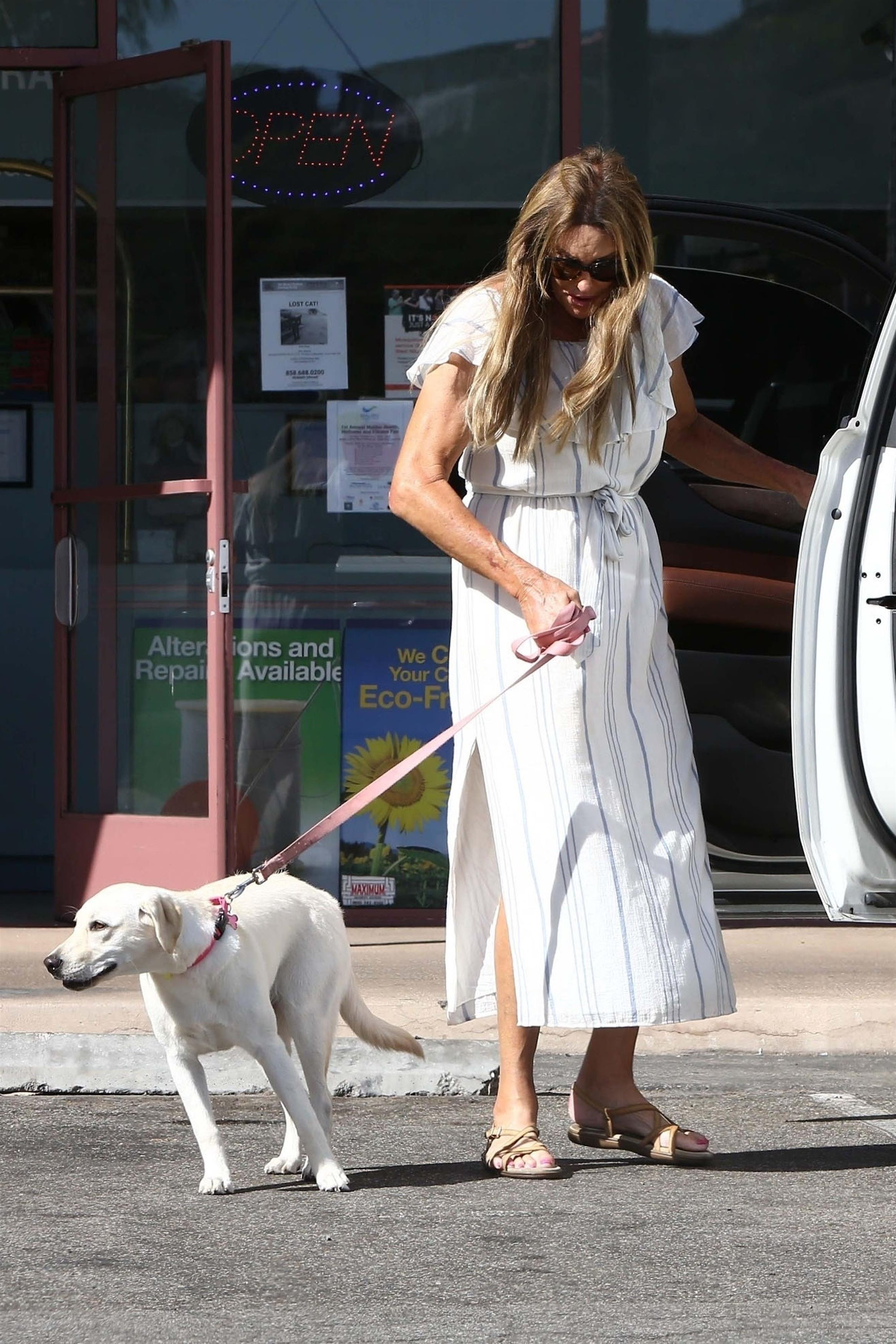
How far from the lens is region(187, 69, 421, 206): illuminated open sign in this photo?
640cm

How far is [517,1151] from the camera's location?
3.63 metres

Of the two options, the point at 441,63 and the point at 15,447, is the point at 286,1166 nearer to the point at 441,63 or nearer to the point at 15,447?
the point at 441,63

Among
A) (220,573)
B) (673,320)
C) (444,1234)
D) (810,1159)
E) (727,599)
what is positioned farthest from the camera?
(727,599)

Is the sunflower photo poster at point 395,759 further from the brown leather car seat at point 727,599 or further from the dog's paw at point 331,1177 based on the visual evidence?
the dog's paw at point 331,1177

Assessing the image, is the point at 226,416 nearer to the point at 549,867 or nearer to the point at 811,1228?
the point at 549,867

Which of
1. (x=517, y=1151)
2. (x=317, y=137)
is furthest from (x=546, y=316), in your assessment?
(x=317, y=137)

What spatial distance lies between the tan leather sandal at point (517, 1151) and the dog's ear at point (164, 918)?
74cm

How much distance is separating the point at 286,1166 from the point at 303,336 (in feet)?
11.3

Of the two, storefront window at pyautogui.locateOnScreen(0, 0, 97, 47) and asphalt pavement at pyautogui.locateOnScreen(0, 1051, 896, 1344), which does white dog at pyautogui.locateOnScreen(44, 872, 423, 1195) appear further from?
storefront window at pyautogui.locateOnScreen(0, 0, 97, 47)

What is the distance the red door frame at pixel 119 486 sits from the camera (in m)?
5.97

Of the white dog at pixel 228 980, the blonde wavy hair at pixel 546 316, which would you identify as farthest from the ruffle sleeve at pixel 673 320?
the white dog at pixel 228 980

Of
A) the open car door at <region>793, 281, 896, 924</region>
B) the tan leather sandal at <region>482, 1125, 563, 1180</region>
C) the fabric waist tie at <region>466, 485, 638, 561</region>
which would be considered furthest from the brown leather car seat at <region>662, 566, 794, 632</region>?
the tan leather sandal at <region>482, 1125, 563, 1180</region>

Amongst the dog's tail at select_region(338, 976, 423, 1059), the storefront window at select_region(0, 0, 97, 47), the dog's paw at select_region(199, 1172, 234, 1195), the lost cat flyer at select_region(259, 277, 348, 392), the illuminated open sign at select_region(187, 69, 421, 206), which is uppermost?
the storefront window at select_region(0, 0, 97, 47)

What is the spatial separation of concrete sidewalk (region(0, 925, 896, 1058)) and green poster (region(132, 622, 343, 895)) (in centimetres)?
77
